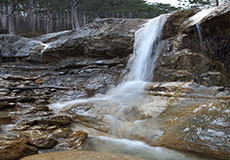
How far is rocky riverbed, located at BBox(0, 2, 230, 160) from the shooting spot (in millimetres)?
3102

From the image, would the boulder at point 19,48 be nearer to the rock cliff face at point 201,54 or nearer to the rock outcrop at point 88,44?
the rock outcrop at point 88,44

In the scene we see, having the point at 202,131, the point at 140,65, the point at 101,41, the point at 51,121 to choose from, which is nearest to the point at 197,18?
the point at 140,65

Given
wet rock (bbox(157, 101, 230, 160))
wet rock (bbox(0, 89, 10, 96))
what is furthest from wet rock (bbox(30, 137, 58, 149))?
wet rock (bbox(0, 89, 10, 96))

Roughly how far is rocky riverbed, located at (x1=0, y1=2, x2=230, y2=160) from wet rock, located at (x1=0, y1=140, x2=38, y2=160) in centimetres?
1

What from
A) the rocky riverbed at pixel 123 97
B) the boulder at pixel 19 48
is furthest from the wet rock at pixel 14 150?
the boulder at pixel 19 48

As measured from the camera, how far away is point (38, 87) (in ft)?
25.8

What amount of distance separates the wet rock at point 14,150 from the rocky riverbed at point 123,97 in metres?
0.01

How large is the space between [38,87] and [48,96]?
3.63ft

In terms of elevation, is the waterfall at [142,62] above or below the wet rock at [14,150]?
above

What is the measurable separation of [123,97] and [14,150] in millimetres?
3688

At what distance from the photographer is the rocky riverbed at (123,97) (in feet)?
10.2

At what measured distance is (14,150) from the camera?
8.24ft

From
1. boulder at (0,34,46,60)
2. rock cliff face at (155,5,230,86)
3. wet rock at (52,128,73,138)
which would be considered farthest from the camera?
boulder at (0,34,46,60)

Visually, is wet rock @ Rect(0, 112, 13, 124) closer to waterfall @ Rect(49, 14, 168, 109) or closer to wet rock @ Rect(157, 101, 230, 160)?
waterfall @ Rect(49, 14, 168, 109)
